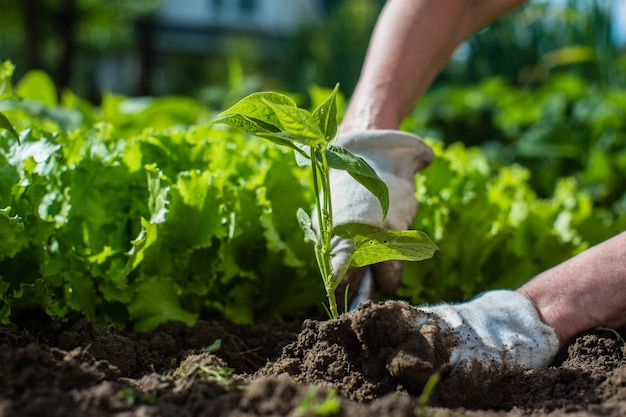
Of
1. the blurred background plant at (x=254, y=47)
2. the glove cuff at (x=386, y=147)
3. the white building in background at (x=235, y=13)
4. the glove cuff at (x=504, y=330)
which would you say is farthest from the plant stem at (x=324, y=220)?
the white building in background at (x=235, y=13)

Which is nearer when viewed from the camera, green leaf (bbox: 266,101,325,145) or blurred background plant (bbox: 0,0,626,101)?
green leaf (bbox: 266,101,325,145)

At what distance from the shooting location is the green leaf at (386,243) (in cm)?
178

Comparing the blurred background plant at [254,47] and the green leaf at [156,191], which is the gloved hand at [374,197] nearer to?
the green leaf at [156,191]

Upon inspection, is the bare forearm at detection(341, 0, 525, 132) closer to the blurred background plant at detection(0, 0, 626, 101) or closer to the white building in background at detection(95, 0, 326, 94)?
the blurred background plant at detection(0, 0, 626, 101)

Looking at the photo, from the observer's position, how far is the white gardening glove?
1.69m

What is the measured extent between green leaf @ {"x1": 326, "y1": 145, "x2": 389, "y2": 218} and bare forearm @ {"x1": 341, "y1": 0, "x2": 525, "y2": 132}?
833 mm

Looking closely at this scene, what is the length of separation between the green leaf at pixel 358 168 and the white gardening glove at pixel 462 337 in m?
0.27

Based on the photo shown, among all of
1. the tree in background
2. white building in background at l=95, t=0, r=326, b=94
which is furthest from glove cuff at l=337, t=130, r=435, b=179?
white building in background at l=95, t=0, r=326, b=94

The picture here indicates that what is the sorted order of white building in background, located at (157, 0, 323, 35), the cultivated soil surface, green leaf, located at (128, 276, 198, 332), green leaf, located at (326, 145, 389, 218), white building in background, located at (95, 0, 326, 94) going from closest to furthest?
the cultivated soil surface
green leaf, located at (326, 145, 389, 218)
green leaf, located at (128, 276, 198, 332)
white building in background, located at (95, 0, 326, 94)
white building in background, located at (157, 0, 323, 35)

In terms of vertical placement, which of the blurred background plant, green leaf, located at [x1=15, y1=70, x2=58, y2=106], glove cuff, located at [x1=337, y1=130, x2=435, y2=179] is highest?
the blurred background plant

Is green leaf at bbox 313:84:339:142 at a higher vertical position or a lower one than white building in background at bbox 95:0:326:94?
lower

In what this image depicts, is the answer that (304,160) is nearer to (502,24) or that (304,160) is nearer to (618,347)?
(618,347)

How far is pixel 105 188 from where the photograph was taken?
2.48m

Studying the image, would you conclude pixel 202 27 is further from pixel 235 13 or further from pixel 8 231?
pixel 8 231
